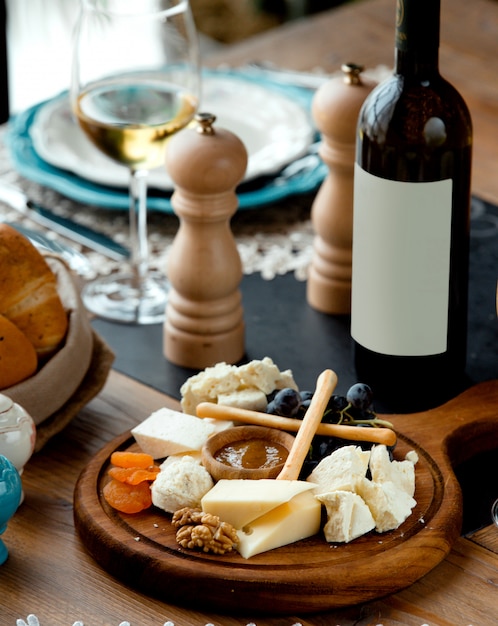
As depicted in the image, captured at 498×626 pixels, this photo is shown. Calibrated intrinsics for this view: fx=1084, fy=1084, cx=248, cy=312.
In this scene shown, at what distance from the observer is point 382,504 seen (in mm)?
926

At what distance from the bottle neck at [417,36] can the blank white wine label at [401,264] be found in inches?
A: 4.5

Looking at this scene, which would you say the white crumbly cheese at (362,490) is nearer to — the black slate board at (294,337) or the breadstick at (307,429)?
the breadstick at (307,429)

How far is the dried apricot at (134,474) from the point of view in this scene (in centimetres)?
99

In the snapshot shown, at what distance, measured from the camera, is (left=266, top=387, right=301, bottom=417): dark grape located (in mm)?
1044

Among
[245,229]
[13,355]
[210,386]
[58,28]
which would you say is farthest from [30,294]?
[58,28]

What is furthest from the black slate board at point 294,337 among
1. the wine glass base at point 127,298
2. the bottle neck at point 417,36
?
the bottle neck at point 417,36

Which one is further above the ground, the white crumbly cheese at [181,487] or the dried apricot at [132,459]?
the white crumbly cheese at [181,487]

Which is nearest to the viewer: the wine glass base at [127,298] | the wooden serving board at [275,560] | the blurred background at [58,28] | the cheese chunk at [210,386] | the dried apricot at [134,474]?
the wooden serving board at [275,560]

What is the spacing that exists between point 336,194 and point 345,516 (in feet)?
1.85

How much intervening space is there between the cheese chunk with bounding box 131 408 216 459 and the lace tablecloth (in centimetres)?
49

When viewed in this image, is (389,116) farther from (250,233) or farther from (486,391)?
(250,233)

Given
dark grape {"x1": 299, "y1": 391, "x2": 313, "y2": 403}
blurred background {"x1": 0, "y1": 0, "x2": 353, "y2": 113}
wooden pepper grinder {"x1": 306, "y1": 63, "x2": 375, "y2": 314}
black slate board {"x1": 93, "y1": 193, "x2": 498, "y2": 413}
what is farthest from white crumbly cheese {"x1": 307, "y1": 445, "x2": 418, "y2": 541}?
blurred background {"x1": 0, "y1": 0, "x2": 353, "y2": 113}

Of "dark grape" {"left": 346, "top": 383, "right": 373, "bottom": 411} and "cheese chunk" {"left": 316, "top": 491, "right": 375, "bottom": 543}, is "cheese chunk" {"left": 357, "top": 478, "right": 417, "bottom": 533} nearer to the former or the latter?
"cheese chunk" {"left": 316, "top": 491, "right": 375, "bottom": 543}

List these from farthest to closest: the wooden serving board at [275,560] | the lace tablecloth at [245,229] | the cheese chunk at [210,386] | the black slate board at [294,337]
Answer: the lace tablecloth at [245,229] → the black slate board at [294,337] → the cheese chunk at [210,386] → the wooden serving board at [275,560]
